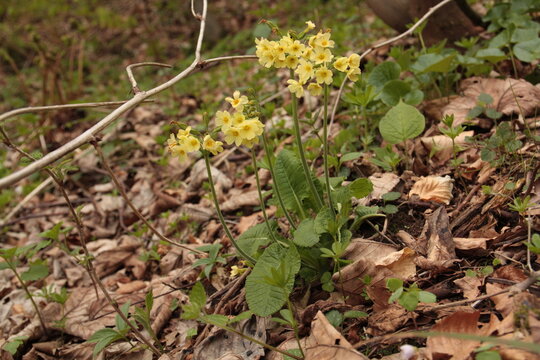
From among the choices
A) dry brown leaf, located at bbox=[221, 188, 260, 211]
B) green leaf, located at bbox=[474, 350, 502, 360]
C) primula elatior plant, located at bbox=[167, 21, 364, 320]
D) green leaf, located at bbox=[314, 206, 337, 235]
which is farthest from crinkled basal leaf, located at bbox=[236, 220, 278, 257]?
green leaf, located at bbox=[474, 350, 502, 360]

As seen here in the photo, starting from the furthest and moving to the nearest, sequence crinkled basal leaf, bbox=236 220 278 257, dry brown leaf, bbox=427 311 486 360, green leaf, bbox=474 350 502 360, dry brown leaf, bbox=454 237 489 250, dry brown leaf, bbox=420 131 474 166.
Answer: dry brown leaf, bbox=420 131 474 166
crinkled basal leaf, bbox=236 220 278 257
dry brown leaf, bbox=454 237 489 250
dry brown leaf, bbox=427 311 486 360
green leaf, bbox=474 350 502 360

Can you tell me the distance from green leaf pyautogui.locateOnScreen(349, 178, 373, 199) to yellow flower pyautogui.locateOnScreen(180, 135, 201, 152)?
0.63 meters

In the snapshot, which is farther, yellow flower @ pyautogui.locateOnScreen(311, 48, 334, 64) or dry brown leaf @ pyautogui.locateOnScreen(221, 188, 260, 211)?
dry brown leaf @ pyautogui.locateOnScreen(221, 188, 260, 211)

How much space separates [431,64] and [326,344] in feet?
5.72

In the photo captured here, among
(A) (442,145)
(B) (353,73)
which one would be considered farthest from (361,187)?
(A) (442,145)

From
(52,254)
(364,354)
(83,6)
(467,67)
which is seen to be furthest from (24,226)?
(83,6)

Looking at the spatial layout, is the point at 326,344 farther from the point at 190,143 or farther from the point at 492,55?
the point at 492,55

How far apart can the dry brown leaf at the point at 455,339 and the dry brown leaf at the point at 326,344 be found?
204 millimetres

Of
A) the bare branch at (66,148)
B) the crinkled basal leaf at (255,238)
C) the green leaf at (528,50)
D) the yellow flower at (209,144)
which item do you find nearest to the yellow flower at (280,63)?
the yellow flower at (209,144)

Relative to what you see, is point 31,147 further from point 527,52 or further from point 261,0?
point 527,52

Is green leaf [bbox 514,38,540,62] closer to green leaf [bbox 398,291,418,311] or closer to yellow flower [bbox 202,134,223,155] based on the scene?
green leaf [bbox 398,291,418,311]

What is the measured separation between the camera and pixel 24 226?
3.62m

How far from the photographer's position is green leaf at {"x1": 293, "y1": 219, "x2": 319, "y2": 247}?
170 centimetres

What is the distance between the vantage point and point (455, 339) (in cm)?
135
